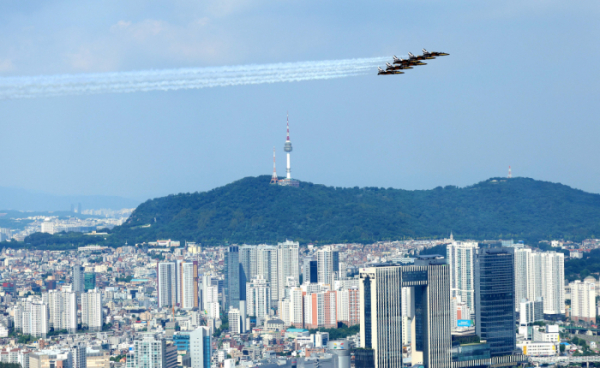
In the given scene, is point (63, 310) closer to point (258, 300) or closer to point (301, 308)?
point (258, 300)

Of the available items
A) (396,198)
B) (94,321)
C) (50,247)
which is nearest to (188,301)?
(94,321)

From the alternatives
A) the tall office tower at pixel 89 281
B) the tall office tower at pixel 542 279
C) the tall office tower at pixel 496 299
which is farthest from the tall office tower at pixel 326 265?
the tall office tower at pixel 496 299

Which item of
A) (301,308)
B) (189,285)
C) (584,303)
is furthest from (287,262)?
(584,303)

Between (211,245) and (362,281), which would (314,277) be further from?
(362,281)

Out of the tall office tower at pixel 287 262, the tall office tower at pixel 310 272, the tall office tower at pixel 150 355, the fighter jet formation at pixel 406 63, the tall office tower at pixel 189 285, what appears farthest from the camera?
the tall office tower at pixel 287 262

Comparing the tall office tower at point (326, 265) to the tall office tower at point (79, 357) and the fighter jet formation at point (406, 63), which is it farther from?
the fighter jet formation at point (406, 63)

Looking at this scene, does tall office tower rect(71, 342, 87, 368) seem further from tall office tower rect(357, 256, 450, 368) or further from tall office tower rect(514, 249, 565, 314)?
tall office tower rect(514, 249, 565, 314)
